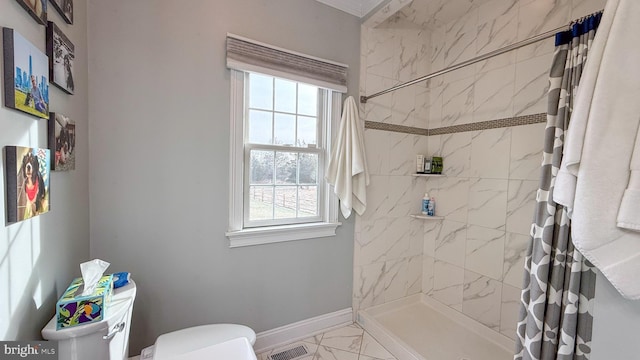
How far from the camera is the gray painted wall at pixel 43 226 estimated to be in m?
0.76

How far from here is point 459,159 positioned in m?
2.28

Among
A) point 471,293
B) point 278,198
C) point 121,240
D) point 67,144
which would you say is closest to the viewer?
point 67,144

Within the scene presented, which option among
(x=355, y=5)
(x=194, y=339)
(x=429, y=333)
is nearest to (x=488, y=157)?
(x=429, y=333)

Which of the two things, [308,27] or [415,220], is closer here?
[308,27]

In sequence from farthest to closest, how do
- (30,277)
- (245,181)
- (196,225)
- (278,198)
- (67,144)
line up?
1. (278,198)
2. (245,181)
3. (196,225)
4. (67,144)
5. (30,277)

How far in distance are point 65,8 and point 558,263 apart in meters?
2.40

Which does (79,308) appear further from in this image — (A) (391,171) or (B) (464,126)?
(B) (464,126)

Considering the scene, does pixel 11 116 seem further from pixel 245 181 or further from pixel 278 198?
pixel 278 198

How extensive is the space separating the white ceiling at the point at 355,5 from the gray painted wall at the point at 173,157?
0.83ft

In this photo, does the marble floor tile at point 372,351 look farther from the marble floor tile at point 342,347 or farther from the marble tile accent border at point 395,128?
the marble tile accent border at point 395,128

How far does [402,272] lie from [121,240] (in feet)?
7.33

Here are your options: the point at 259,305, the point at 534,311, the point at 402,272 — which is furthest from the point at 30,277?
the point at 402,272

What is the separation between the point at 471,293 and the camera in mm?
2176

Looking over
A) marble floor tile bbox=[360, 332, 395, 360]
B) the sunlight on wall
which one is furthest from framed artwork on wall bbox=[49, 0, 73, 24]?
marble floor tile bbox=[360, 332, 395, 360]
